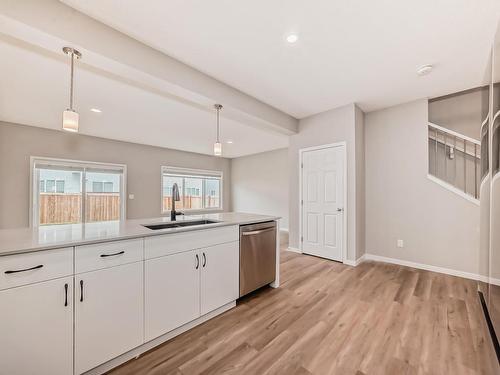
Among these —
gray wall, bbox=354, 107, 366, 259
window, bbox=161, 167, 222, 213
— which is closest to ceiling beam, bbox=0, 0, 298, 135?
gray wall, bbox=354, 107, 366, 259

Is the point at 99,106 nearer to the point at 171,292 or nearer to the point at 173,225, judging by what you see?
the point at 173,225

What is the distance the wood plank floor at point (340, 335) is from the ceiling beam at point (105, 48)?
8.25ft

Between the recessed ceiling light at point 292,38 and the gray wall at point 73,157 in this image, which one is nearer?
the recessed ceiling light at point 292,38

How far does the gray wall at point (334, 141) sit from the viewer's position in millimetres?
3598

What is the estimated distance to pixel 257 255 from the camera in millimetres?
2525

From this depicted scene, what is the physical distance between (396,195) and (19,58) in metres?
5.35

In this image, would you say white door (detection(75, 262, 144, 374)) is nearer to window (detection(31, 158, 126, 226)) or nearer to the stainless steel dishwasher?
the stainless steel dishwasher

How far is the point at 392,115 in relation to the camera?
12.2ft

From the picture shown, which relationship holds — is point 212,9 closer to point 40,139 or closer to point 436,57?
point 436,57

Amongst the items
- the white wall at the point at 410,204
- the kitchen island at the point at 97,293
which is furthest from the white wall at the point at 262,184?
the kitchen island at the point at 97,293

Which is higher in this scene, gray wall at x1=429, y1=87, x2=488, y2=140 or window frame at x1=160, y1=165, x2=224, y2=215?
gray wall at x1=429, y1=87, x2=488, y2=140

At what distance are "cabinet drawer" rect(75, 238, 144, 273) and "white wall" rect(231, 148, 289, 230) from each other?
5681mm

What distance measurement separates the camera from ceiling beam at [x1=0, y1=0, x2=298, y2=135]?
5.24 feet

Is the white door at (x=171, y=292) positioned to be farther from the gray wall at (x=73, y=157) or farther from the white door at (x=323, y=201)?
the gray wall at (x=73, y=157)
